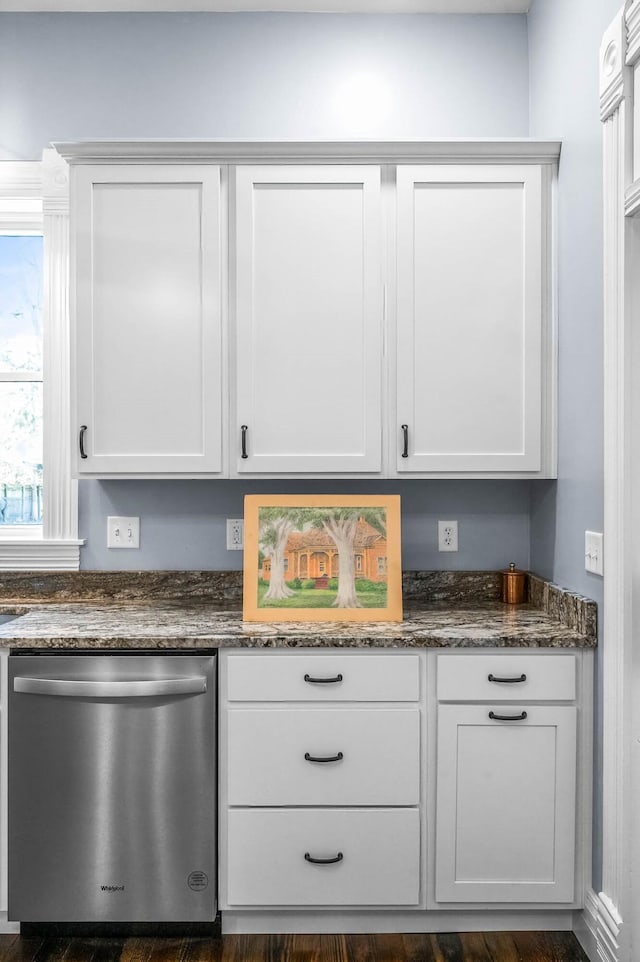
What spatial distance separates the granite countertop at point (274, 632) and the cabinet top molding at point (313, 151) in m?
1.46

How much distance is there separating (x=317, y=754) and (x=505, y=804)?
1.83 ft

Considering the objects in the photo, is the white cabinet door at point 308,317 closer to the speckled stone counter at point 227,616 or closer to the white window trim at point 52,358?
the speckled stone counter at point 227,616

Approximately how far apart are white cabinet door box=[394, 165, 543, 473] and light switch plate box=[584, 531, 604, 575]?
1.57 ft

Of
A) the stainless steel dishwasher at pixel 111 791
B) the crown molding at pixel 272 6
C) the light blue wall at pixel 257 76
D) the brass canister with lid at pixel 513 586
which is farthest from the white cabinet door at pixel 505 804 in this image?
the crown molding at pixel 272 6

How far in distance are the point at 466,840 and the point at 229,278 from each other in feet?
6.07

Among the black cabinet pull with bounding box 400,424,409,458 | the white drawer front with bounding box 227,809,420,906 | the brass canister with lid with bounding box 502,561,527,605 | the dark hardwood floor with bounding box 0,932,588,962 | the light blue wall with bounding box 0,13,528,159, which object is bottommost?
the dark hardwood floor with bounding box 0,932,588,962

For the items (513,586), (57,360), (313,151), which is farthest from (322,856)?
(313,151)

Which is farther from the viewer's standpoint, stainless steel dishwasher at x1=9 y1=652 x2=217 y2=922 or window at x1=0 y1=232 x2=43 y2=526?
window at x1=0 y1=232 x2=43 y2=526

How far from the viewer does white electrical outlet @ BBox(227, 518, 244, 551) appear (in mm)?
2779

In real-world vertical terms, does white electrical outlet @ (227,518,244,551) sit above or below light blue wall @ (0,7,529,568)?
below

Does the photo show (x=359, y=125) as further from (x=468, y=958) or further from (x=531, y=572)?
(x=468, y=958)

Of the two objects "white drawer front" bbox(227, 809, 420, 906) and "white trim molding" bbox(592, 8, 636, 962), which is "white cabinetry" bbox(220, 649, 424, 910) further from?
"white trim molding" bbox(592, 8, 636, 962)

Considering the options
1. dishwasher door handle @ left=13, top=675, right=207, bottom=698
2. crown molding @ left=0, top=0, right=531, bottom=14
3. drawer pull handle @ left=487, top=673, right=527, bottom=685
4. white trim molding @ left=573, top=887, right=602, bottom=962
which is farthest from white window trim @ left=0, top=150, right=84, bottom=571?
white trim molding @ left=573, top=887, right=602, bottom=962

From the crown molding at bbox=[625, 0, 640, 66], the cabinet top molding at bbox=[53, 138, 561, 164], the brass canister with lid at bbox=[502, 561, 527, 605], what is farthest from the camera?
the brass canister with lid at bbox=[502, 561, 527, 605]
